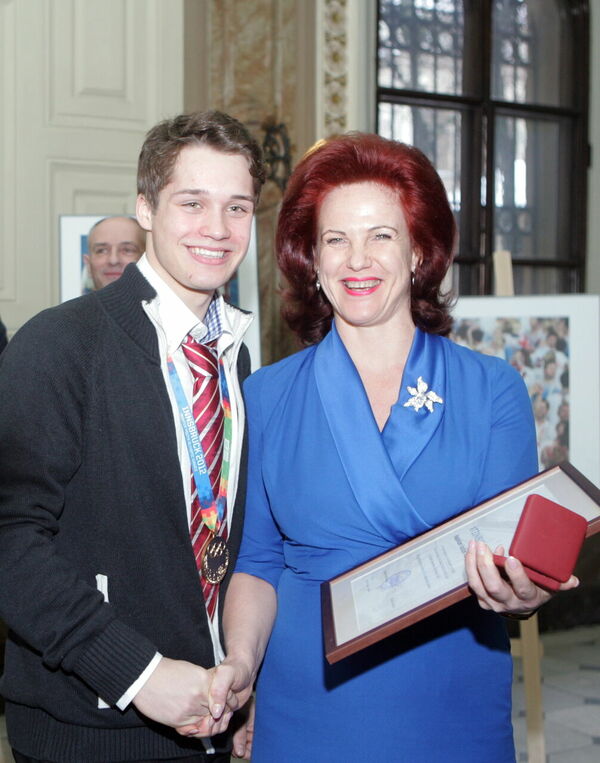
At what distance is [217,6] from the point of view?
4.80 metres

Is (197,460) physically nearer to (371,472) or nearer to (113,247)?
(371,472)

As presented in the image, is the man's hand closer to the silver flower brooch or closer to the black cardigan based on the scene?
the black cardigan

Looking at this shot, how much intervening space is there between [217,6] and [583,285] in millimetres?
2953

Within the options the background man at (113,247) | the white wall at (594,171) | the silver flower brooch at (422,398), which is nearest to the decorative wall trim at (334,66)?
the background man at (113,247)

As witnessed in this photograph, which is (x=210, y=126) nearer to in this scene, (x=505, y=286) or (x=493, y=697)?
(x=493, y=697)

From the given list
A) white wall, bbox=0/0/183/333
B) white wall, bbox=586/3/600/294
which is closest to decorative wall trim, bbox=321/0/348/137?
white wall, bbox=0/0/183/333

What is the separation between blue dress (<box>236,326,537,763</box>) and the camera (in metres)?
1.71

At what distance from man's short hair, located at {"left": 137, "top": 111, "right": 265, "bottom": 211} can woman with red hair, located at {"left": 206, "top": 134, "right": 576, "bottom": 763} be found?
10.6 inches

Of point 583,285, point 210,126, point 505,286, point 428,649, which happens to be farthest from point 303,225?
point 583,285

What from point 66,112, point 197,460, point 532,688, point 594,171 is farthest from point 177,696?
point 594,171

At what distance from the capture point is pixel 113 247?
351 cm

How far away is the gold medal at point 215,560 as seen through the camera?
170 centimetres

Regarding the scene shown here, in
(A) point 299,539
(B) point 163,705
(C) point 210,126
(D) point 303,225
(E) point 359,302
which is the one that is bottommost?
(B) point 163,705

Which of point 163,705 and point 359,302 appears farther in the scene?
point 359,302
